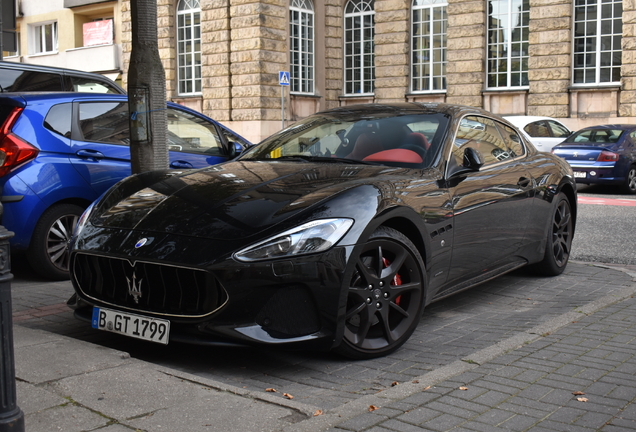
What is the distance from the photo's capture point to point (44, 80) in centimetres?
1008

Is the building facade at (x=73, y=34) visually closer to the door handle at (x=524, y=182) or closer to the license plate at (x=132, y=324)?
the door handle at (x=524, y=182)

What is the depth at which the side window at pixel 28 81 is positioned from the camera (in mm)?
9648

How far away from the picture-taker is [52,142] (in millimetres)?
6949

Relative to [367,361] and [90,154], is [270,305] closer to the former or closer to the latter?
[367,361]

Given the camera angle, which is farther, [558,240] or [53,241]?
[558,240]

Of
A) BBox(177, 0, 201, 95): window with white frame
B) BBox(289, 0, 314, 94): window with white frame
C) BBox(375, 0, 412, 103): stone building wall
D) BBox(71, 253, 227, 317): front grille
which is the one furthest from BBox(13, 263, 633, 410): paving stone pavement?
BBox(177, 0, 201, 95): window with white frame

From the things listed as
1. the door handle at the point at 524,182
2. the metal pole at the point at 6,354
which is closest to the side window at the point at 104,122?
the door handle at the point at 524,182

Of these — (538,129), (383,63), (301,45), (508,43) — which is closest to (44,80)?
(538,129)

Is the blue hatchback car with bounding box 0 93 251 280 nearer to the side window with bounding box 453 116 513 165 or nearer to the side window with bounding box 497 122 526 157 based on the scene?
the side window with bounding box 453 116 513 165

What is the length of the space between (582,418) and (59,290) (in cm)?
456

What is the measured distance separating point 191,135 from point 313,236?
442 cm

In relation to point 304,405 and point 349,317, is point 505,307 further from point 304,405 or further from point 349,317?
point 304,405

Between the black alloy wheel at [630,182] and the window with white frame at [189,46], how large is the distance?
1675 cm

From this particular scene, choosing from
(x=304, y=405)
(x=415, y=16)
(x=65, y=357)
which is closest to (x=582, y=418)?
(x=304, y=405)
